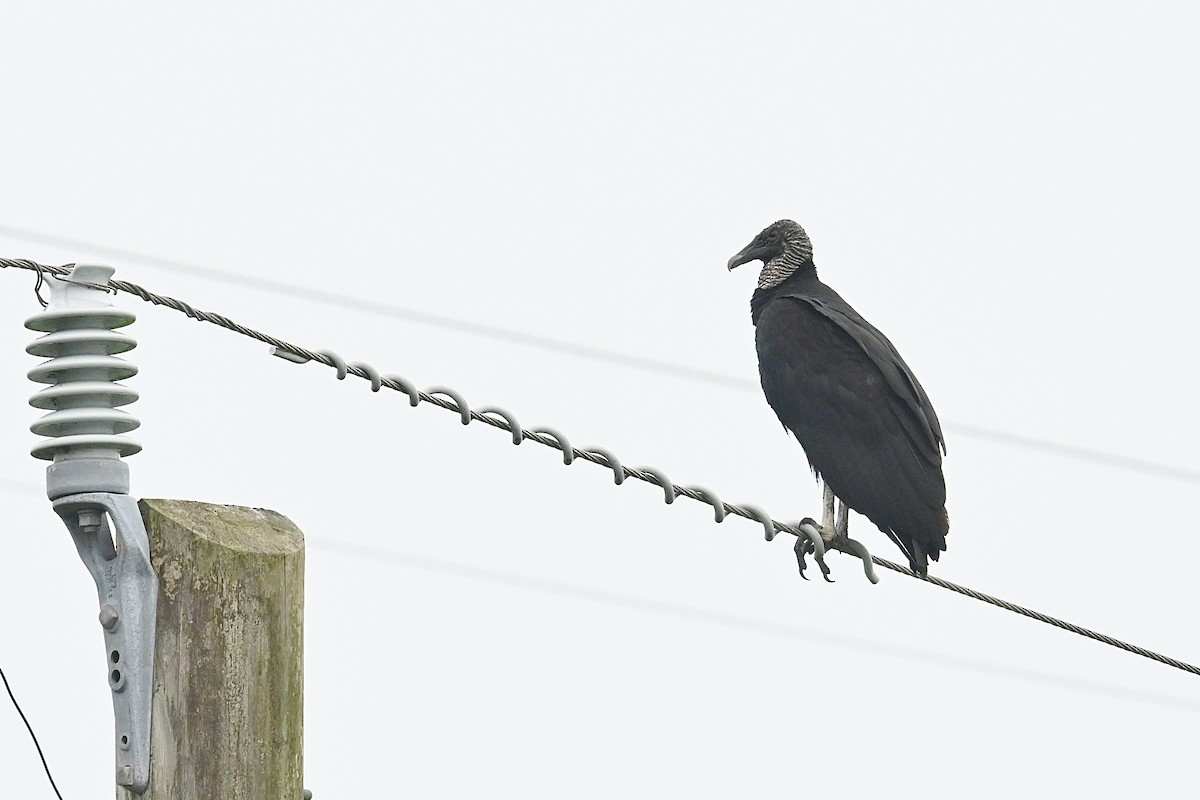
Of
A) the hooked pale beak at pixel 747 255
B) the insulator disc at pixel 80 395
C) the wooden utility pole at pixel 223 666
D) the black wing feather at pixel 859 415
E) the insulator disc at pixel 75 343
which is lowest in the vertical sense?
the wooden utility pole at pixel 223 666

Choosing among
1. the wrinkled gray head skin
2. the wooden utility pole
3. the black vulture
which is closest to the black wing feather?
the black vulture

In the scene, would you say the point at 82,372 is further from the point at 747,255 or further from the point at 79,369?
the point at 747,255

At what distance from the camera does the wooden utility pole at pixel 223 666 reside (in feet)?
7.04

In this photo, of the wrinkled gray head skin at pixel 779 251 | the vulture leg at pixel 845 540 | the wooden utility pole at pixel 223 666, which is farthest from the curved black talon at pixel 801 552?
the wooden utility pole at pixel 223 666

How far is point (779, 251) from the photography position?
5988 mm

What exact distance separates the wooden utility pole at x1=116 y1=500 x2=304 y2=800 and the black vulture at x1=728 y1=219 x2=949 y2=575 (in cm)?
287

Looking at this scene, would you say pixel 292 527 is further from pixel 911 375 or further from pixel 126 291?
pixel 911 375

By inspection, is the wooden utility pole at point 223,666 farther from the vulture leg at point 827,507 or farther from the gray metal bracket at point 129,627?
the vulture leg at point 827,507

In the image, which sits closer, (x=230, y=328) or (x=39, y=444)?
(x=39, y=444)

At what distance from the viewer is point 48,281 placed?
242 centimetres

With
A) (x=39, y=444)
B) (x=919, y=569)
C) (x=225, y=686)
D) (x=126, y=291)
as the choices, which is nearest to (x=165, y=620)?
(x=225, y=686)

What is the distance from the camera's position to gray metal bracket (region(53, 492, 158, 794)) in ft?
7.11

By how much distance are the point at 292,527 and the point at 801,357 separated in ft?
10.2

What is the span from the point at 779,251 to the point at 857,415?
1.11 m
